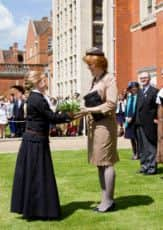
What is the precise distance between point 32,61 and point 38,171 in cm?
6851

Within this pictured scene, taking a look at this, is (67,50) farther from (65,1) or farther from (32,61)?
(32,61)

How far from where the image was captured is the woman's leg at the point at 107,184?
6809 millimetres

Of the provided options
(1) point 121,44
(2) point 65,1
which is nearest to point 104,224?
(1) point 121,44

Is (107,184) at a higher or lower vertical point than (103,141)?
lower

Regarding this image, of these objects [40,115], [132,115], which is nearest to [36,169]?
[40,115]

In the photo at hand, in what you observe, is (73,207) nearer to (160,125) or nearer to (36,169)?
(36,169)

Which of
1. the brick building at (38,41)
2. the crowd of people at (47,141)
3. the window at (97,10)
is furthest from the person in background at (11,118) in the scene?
the brick building at (38,41)

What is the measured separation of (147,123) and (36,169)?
3951 millimetres

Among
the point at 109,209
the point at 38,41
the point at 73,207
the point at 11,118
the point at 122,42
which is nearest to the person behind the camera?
the point at 109,209

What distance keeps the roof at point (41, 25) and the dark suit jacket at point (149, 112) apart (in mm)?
64994

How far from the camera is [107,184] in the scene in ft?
22.4

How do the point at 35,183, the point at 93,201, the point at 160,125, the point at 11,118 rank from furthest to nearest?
the point at 11,118
the point at 160,125
the point at 93,201
the point at 35,183

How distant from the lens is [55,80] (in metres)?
33.2

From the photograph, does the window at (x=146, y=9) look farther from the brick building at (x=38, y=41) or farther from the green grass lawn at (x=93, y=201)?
the brick building at (x=38, y=41)
